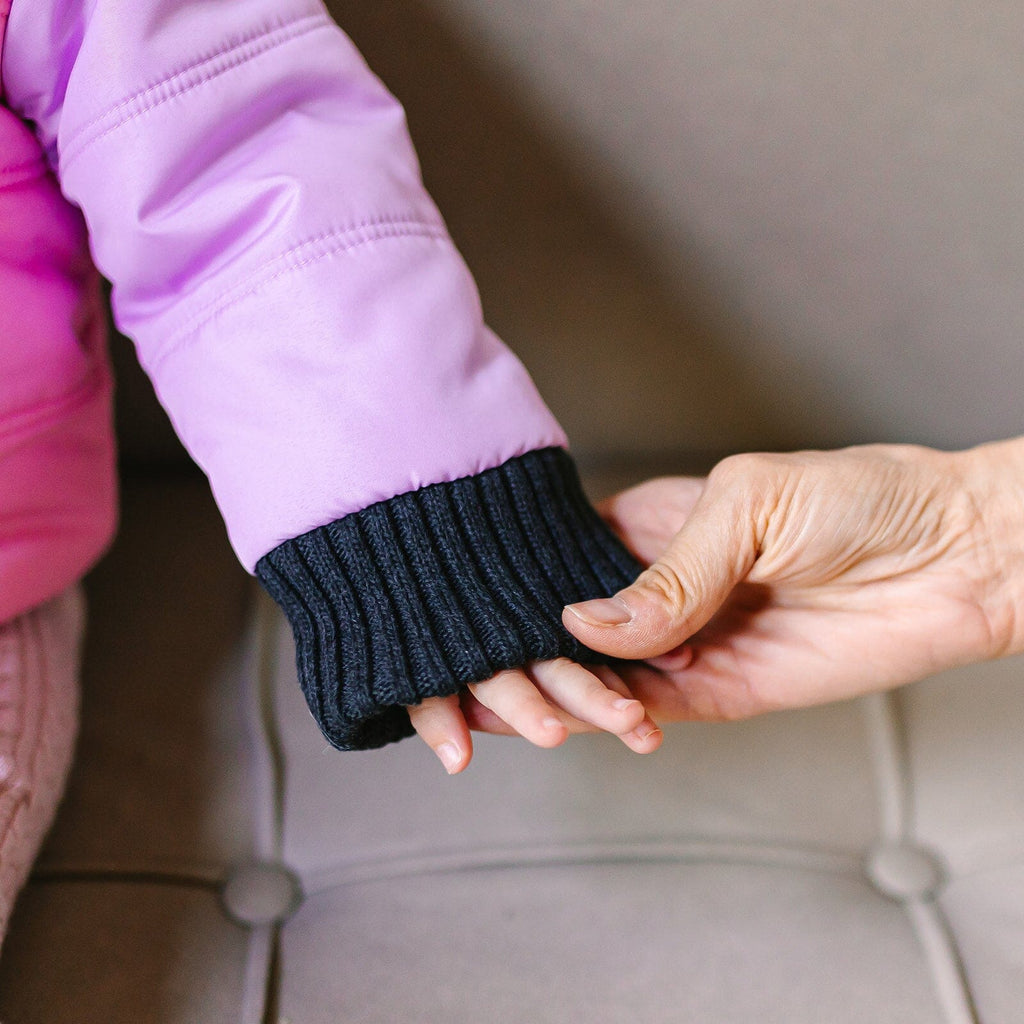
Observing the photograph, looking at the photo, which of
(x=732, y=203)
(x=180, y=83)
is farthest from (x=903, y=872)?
(x=180, y=83)

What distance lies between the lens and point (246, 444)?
45cm

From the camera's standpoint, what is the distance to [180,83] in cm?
44

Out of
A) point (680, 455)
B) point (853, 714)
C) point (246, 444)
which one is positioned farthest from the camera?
point (680, 455)

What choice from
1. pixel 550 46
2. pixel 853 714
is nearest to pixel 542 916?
pixel 853 714

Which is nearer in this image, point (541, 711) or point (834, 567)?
point (541, 711)

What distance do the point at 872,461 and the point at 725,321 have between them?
0.16 metres

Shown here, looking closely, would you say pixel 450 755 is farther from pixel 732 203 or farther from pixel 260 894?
pixel 732 203

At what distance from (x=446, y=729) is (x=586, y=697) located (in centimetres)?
6

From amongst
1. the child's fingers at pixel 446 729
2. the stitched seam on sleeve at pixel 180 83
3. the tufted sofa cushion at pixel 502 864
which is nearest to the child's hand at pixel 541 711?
the child's fingers at pixel 446 729

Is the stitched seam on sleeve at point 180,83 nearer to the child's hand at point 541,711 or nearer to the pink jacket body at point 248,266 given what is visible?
the pink jacket body at point 248,266

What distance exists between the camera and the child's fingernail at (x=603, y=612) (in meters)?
0.42

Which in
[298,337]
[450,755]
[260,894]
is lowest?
[260,894]

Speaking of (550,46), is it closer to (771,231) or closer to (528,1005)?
(771,231)

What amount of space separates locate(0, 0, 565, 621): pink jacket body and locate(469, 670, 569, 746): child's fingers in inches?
3.7
